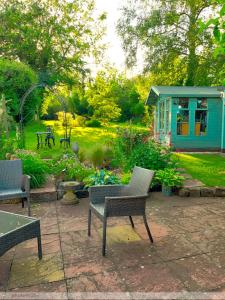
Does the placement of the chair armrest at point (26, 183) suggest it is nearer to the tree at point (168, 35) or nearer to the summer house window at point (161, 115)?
the summer house window at point (161, 115)

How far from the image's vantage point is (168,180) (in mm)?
5250

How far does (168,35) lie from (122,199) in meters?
15.6

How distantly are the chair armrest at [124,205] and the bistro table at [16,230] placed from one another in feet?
2.57

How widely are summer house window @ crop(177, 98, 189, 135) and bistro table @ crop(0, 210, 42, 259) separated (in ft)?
34.3

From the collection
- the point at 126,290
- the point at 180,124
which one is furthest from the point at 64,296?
the point at 180,124

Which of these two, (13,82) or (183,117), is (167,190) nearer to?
(183,117)

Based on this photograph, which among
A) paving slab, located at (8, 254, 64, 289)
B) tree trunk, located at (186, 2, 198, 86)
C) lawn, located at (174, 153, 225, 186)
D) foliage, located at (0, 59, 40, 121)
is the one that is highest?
tree trunk, located at (186, 2, 198, 86)

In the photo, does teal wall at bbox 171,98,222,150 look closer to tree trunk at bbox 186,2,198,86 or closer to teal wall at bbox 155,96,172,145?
teal wall at bbox 155,96,172,145

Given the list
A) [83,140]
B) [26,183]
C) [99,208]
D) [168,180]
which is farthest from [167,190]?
[83,140]

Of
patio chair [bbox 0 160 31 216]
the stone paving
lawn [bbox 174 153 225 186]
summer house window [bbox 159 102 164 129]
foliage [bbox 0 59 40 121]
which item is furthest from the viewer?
summer house window [bbox 159 102 164 129]

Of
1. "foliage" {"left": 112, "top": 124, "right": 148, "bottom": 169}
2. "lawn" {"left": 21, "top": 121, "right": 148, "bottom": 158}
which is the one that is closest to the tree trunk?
"lawn" {"left": 21, "top": 121, "right": 148, "bottom": 158}

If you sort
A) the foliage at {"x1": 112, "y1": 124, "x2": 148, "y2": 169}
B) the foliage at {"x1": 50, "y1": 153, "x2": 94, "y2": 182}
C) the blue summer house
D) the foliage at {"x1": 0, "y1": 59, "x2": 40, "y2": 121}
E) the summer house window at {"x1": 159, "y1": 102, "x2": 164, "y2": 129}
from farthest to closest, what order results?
1. the summer house window at {"x1": 159, "y1": 102, "x2": 164, "y2": 129}
2. the blue summer house
3. the foliage at {"x1": 0, "y1": 59, "x2": 40, "y2": 121}
4. the foliage at {"x1": 112, "y1": 124, "x2": 148, "y2": 169}
5. the foliage at {"x1": 50, "y1": 153, "x2": 94, "y2": 182}

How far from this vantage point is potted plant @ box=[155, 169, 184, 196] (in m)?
5.26

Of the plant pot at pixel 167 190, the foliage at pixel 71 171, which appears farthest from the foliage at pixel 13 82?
the plant pot at pixel 167 190
